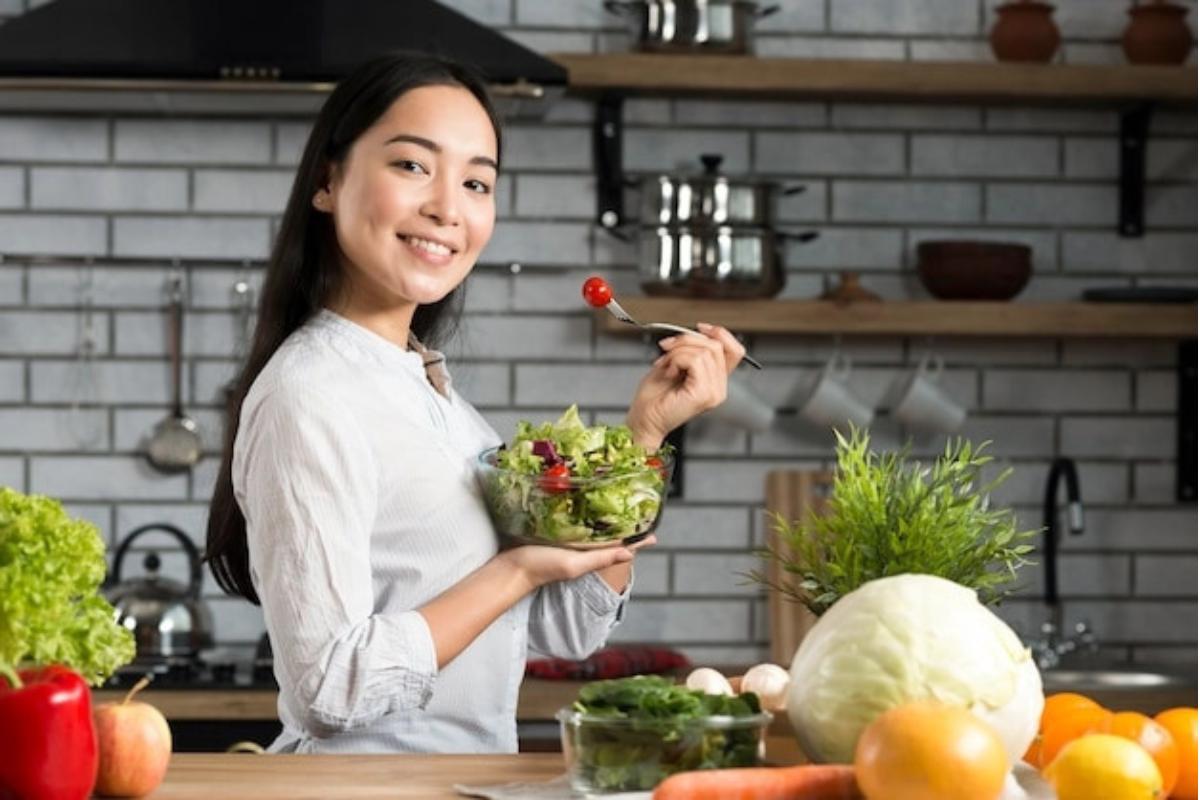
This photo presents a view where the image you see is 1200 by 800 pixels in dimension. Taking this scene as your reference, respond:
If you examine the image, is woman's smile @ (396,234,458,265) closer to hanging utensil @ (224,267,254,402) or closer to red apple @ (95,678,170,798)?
red apple @ (95,678,170,798)

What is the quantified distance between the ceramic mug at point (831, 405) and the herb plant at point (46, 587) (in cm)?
296

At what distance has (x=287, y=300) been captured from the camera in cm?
242

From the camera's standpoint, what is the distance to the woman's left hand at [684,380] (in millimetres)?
2354

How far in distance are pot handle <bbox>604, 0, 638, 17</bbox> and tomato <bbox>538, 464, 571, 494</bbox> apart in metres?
2.45

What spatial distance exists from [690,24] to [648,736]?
9.89 ft

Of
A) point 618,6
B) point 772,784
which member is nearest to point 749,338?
point 618,6

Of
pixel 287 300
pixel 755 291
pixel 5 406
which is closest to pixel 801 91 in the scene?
pixel 755 291

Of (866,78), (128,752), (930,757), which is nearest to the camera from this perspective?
(930,757)

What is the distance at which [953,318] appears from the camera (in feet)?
14.5

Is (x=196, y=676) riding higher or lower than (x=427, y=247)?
lower

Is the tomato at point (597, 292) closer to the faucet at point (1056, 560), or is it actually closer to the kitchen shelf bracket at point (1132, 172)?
the faucet at point (1056, 560)

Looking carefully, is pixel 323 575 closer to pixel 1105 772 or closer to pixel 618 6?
pixel 1105 772

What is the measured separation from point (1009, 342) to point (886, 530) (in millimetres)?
2980

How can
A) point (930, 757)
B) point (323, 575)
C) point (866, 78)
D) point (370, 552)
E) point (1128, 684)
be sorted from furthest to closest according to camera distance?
point (866, 78), point (1128, 684), point (370, 552), point (323, 575), point (930, 757)
